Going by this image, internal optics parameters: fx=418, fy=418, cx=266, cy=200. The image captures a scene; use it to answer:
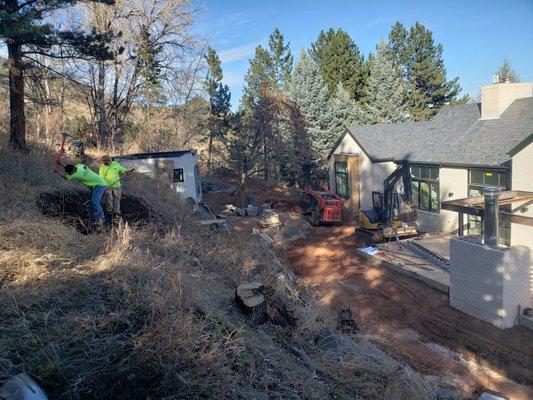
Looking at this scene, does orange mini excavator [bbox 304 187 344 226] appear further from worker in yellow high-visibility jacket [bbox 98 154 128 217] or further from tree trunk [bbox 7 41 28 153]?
tree trunk [bbox 7 41 28 153]

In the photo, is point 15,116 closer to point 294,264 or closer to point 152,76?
point 294,264

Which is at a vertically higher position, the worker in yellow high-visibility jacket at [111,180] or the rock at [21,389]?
the worker in yellow high-visibility jacket at [111,180]

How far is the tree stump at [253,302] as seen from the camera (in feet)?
19.1

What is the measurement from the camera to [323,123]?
113 feet

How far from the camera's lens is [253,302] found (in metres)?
5.90

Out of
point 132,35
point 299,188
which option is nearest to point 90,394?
point 132,35

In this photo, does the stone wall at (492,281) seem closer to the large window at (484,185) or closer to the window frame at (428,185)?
the large window at (484,185)

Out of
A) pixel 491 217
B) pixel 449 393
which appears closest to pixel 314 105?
pixel 491 217

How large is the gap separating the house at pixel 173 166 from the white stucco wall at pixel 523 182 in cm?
1267

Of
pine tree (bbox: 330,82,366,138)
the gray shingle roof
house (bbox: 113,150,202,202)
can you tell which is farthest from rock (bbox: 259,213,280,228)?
pine tree (bbox: 330,82,366,138)

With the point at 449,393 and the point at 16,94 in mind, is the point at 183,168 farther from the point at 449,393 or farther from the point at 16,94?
the point at 449,393

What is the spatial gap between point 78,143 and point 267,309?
1280 centimetres

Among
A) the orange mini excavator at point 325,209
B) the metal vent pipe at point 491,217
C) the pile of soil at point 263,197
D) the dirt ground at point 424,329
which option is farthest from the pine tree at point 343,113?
the metal vent pipe at point 491,217

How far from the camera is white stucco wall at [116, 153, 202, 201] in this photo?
1747 cm
